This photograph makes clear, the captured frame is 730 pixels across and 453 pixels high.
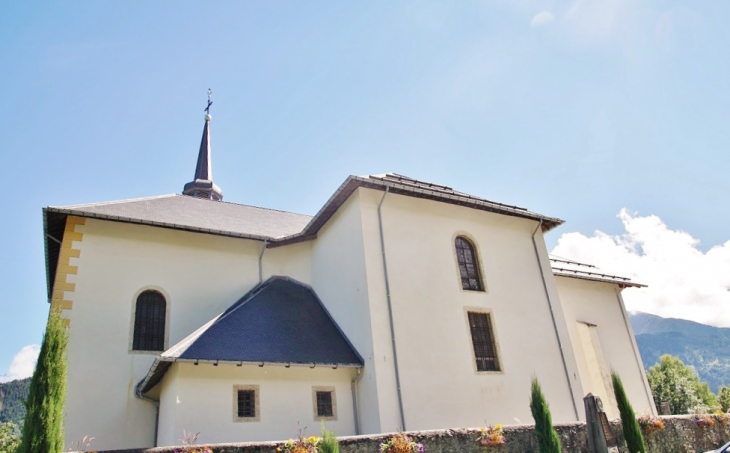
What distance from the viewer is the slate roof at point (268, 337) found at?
1068cm

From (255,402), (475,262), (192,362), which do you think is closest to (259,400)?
(255,402)

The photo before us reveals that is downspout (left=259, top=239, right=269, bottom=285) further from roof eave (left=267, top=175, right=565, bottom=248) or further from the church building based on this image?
roof eave (left=267, top=175, right=565, bottom=248)

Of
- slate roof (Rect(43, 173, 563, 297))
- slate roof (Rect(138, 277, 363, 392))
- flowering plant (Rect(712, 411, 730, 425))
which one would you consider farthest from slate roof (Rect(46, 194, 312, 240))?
flowering plant (Rect(712, 411, 730, 425))

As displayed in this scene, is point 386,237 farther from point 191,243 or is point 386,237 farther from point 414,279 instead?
point 191,243

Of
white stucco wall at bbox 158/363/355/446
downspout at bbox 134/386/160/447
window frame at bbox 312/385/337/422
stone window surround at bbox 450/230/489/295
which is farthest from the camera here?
stone window surround at bbox 450/230/489/295

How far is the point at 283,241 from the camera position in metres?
15.1

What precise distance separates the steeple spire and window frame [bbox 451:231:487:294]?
15072 millimetres

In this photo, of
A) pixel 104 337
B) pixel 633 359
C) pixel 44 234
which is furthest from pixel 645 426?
pixel 44 234

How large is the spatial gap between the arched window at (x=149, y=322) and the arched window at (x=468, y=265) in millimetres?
8060

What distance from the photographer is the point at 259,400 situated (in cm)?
1072

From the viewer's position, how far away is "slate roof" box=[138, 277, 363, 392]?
10680mm

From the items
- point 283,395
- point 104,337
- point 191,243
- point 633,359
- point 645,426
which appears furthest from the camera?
point 633,359

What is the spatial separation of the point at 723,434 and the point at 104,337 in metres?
14.5

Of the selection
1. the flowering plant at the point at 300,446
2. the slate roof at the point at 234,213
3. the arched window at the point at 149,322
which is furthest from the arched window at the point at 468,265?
the arched window at the point at 149,322
